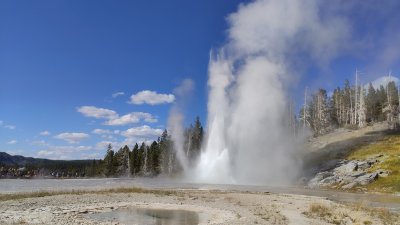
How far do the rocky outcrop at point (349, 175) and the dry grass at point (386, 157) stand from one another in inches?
45.9

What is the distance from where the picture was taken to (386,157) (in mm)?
74500

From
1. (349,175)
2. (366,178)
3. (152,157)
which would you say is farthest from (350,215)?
(152,157)

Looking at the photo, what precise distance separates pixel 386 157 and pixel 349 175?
11.8 m

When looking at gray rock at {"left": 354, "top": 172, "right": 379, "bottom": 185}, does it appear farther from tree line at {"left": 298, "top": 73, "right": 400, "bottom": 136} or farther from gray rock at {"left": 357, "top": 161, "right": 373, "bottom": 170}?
tree line at {"left": 298, "top": 73, "right": 400, "bottom": 136}

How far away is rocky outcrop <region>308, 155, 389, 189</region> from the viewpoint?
6319cm

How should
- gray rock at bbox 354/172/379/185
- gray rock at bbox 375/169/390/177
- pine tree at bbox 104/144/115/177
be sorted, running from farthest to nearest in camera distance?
pine tree at bbox 104/144/115/177 < gray rock at bbox 375/169/390/177 < gray rock at bbox 354/172/379/185

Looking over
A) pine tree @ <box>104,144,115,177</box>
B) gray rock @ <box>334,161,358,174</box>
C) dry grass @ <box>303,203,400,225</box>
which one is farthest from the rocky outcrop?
pine tree @ <box>104,144,115,177</box>

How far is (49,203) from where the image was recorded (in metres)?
32.3

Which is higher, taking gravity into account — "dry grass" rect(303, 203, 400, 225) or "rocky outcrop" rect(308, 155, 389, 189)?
"rocky outcrop" rect(308, 155, 389, 189)

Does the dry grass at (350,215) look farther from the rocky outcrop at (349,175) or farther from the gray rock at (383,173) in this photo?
the gray rock at (383,173)

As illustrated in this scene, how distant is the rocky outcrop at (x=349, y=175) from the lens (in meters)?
63.2

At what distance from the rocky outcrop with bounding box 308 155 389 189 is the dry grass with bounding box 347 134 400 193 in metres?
1.17

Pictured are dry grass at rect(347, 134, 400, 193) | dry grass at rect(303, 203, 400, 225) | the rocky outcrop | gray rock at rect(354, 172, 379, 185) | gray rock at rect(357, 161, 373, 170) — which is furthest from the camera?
gray rock at rect(357, 161, 373, 170)

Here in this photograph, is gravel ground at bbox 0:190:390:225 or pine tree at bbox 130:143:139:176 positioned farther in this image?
pine tree at bbox 130:143:139:176
